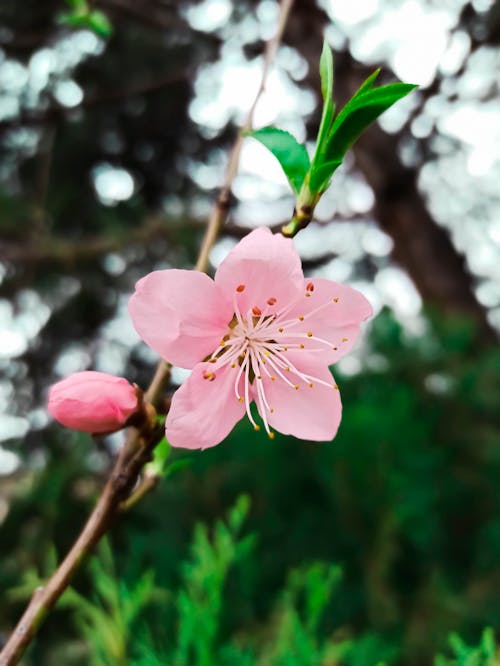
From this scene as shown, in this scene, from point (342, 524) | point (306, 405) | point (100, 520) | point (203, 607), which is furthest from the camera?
point (342, 524)

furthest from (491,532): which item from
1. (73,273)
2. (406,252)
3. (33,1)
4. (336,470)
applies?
(33,1)

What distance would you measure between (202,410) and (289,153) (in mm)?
220

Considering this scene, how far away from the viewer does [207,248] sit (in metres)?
0.60

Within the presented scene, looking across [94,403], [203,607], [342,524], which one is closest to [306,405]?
[94,403]

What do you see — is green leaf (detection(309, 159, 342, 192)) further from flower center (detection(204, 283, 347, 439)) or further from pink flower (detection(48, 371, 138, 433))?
pink flower (detection(48, 371, 138, 433))

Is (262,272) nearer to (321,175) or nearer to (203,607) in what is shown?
(321,175)

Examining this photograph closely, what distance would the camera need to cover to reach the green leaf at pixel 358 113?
1.61 feet

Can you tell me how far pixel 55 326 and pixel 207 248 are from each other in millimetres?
3318

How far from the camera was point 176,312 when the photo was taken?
53 centimetres

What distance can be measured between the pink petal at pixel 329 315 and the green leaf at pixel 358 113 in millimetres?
113

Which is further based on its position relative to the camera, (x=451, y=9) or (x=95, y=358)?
(x=95, y=358)

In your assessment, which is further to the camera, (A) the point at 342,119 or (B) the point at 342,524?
(B) the point at 342,524

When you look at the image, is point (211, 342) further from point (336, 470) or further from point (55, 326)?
point (55, 326)

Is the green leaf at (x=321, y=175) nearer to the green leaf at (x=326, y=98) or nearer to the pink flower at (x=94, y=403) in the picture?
the green leaf at (x=326, y=98)
